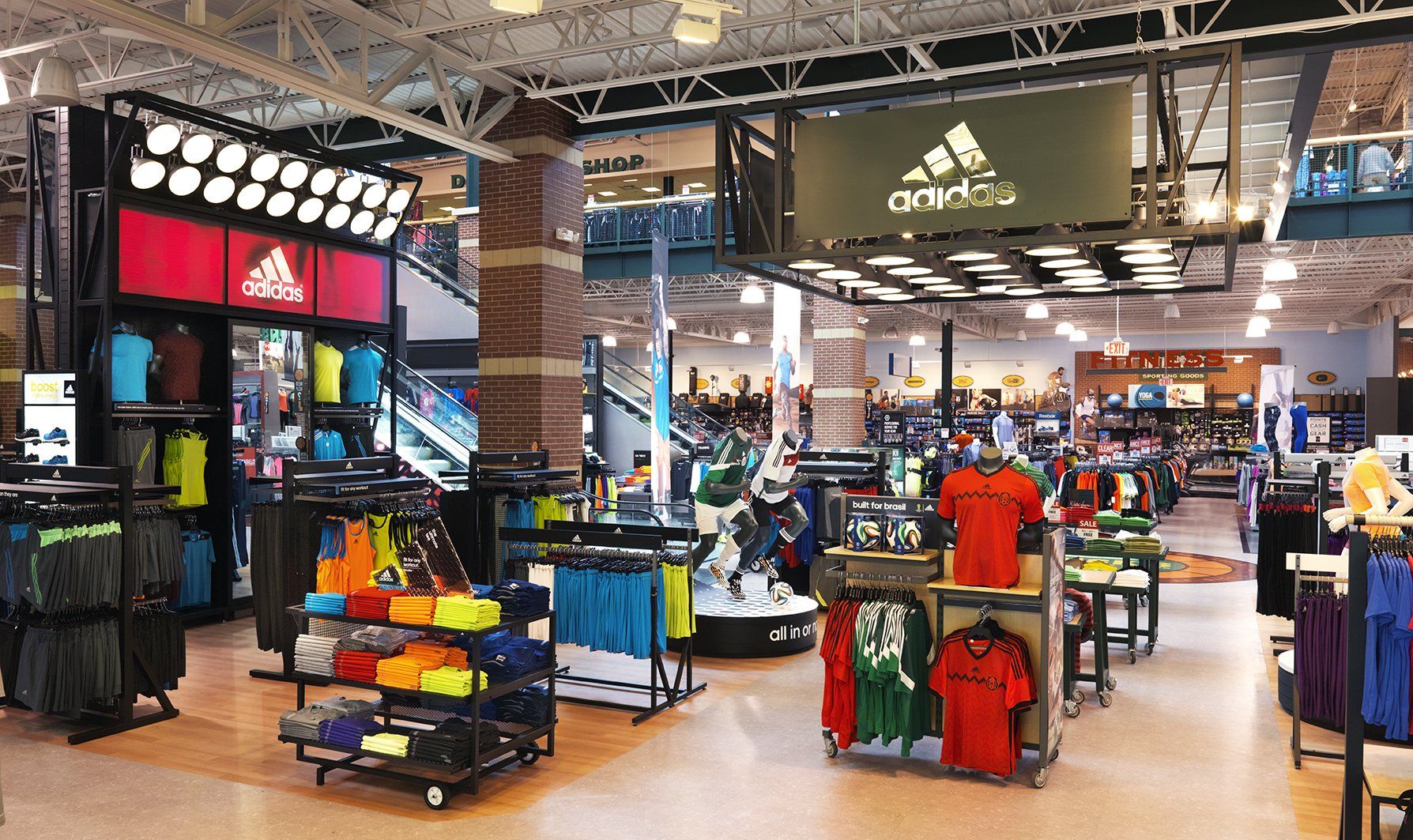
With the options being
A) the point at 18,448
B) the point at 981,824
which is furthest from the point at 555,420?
the point at 981,824

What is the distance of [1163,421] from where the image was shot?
2973 centimetres

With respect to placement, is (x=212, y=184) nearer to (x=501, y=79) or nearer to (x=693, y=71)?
(x=501, y=79)

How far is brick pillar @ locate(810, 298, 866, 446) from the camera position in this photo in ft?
67.5

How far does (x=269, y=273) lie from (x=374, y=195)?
4.54 feet

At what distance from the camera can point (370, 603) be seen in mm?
5258

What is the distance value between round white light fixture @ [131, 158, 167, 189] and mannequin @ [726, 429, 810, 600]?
536 cm

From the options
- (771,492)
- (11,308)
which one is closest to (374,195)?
(771,492)

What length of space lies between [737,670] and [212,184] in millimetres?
5840

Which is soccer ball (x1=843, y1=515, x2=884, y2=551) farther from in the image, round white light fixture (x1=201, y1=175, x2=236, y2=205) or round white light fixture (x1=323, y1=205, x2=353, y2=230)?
round white light fixture (x1=323, y1=205, x2=353, y2=230)

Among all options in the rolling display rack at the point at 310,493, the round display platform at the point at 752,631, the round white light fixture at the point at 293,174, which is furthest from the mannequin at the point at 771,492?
the round white light fixture at the point at 293,174

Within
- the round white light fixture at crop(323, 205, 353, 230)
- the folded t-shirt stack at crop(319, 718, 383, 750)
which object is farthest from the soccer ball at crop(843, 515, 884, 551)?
the round white light fixture at crop(323, 205, 353, 230)

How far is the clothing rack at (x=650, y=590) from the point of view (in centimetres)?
630

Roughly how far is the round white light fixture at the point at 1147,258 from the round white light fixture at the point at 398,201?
23.9 ft

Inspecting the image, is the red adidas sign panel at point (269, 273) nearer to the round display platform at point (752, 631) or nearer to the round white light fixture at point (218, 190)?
the round white light fixture at point (218, 190)
